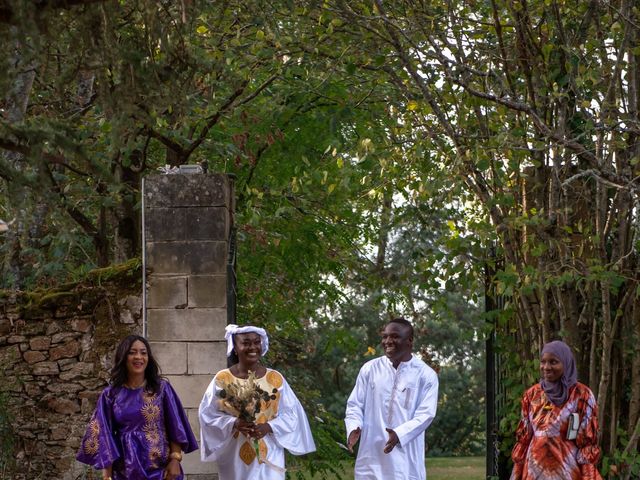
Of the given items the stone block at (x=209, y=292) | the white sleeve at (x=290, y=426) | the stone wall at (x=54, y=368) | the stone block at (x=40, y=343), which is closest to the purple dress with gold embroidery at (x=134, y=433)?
the white sleeve at (x=290, y=426)

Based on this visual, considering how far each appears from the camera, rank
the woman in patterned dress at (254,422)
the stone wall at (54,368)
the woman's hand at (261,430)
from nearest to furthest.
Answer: the woman's hand at (261,430)
the woman in patterned dress at (254,422)
the stone wall at (54,368)

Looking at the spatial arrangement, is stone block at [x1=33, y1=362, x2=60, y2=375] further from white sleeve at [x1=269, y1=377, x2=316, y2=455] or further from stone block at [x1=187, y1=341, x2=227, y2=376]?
white sleeve at [x1=269, y1=377, x2=316, y2=455]

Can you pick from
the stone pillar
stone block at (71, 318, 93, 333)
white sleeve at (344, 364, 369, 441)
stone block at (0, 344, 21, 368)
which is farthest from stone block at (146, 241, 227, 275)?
stone block at (0, 344, 21, 368)

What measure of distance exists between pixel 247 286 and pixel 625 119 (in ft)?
18.5

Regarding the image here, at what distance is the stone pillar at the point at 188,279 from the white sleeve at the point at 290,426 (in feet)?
3.35

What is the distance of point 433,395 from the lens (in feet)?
31.7

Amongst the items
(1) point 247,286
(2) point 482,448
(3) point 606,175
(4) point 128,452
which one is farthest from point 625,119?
(2) point 482,448

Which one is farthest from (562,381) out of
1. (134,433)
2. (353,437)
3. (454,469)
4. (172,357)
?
(454,469)

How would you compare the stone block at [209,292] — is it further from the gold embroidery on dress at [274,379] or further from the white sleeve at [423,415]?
the white sleeve at [423,415]

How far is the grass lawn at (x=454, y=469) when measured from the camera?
Result: 22267mm

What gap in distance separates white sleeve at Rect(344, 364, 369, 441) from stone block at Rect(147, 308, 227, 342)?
1.09 metres

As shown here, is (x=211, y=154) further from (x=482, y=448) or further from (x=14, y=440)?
(x=482, y=448)

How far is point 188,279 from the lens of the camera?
1002cm

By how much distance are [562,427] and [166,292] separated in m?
3.15
